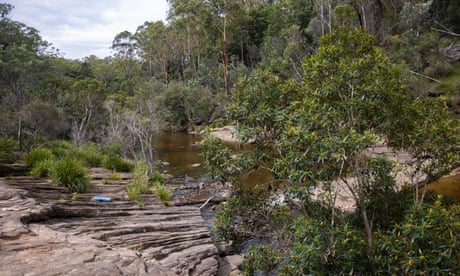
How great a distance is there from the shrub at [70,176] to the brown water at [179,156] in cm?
568

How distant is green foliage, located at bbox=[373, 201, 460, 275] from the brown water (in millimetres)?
11847

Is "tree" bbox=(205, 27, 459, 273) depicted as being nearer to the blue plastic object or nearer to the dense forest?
the dense forest

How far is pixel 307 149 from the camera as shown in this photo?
465 centimetres

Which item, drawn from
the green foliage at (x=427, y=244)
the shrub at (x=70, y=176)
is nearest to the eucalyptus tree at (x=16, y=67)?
the shrub at (x=70, y=176)

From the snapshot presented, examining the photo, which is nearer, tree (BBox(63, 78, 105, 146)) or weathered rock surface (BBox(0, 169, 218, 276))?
weathered rock surface (BBox(0, 169, 218, 276))

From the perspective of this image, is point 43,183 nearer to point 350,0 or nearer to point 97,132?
point 97,132

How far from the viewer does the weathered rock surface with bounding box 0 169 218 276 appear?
5.37 meters

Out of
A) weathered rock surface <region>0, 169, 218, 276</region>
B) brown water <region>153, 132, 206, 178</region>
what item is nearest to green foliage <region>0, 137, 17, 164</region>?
weathered rock surface <region>0, 169, 218, 276</region>

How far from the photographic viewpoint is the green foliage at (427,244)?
3816 mm

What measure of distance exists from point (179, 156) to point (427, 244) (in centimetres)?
2138

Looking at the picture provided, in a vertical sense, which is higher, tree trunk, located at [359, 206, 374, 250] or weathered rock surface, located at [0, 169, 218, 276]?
tree trunk, located at [359, 206, 374, 250]

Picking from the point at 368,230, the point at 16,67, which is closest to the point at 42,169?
the point at 368,230

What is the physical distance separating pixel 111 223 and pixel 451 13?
112ft

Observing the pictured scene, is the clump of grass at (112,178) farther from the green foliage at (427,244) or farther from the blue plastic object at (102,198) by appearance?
the green foliage at (427,244)
